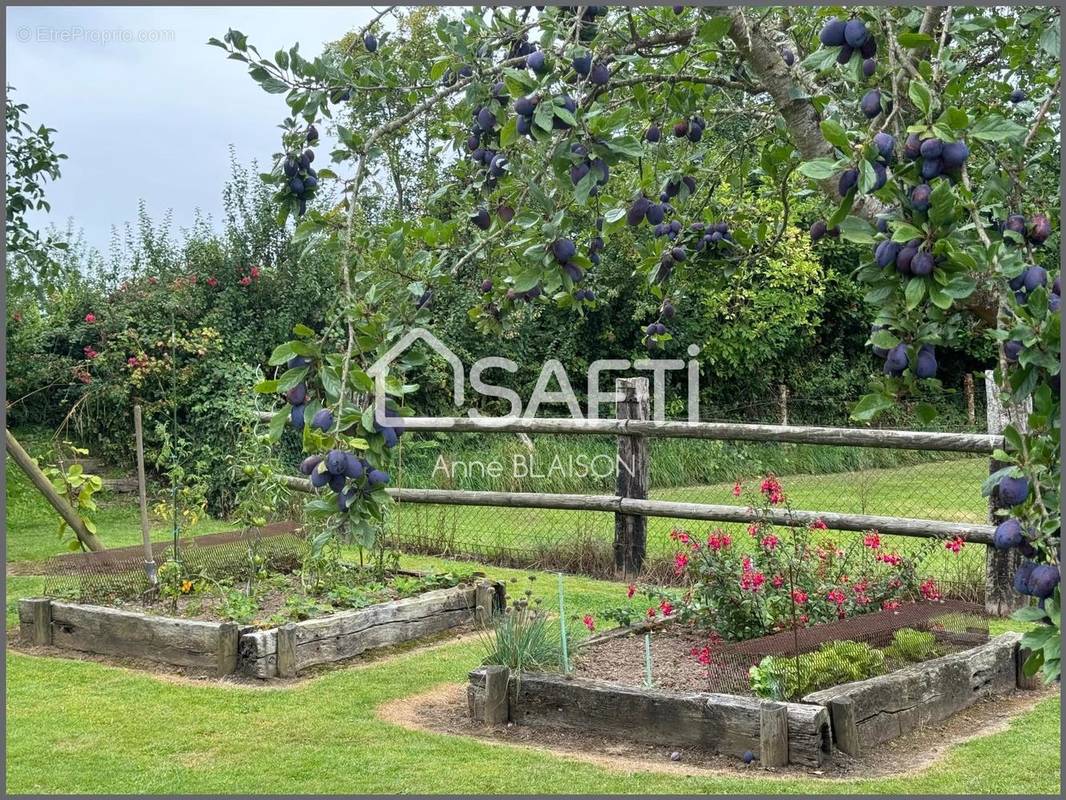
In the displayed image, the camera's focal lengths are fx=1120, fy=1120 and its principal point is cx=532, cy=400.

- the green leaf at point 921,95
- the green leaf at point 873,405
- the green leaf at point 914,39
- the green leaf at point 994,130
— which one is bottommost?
the green leaf at point 873,405

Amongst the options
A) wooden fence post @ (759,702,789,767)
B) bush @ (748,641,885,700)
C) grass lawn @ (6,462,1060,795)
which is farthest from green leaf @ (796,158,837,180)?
bush @ (748,641,885,700)

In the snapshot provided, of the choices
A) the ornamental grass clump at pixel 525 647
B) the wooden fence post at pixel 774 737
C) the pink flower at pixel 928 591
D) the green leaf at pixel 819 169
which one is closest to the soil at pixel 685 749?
the wooden fence post at pixel 774 737

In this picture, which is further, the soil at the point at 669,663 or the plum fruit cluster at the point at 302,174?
the soil at the point at 669,663

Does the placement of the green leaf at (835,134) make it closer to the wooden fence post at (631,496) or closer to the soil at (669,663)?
the soil at (669,663)

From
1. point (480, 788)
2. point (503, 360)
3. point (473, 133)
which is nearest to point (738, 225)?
point (473, 133)

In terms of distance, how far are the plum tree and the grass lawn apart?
1.63 metres

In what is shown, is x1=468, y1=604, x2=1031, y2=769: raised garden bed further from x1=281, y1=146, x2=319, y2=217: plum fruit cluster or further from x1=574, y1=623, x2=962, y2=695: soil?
x1=281, y1=146, x2=319, y2=217: plum fruit cluster

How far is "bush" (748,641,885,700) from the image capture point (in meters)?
4.12

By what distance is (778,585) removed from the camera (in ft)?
15.9

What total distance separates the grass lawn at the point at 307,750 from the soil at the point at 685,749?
7cm

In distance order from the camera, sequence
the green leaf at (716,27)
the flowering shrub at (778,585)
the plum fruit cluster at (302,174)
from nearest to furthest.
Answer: the green leaf at (716,27), the plum fruit cluster at (302,174), the flowering shrub at (778,585)

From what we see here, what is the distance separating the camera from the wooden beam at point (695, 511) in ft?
21.0

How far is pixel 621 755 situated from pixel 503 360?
28.5 ft

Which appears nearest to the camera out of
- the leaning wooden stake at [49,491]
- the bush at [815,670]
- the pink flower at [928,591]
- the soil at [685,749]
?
the soil at [685,749]
